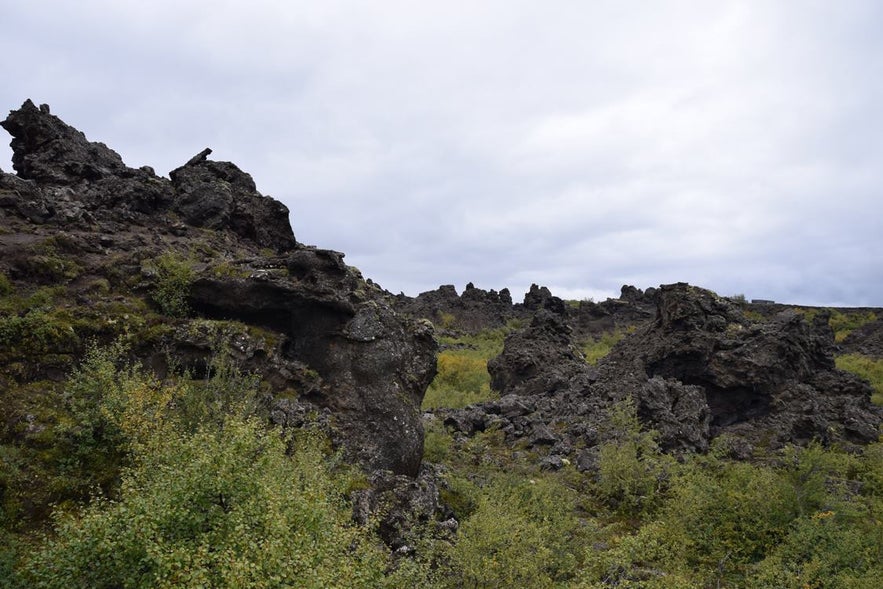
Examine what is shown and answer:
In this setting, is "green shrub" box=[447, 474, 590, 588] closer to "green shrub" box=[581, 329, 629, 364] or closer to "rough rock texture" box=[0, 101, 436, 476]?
"rough rock texture" box=[0, 101, 436, 476]

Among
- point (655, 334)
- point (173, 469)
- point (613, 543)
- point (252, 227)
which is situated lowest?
point (613, 543)

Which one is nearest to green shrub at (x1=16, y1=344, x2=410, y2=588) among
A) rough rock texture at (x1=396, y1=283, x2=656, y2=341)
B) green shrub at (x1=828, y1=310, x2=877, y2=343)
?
rough rock texture at (x1=396, y1=283, x2=656, y2=341)

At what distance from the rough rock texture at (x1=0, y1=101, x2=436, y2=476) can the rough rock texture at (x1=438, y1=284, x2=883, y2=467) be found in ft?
33.0

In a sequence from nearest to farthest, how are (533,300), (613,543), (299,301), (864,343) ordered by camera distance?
(613,543), (299,301), (864,343), (533,300)

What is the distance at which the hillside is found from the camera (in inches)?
304

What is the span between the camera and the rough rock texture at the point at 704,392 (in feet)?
78.4

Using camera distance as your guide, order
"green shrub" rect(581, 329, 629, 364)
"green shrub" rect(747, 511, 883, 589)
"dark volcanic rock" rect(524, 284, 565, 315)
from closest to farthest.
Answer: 1. "green shrub" rect(747, 511, 883, 589)
2. "green shrub" rect(581, 329, 629, 364)
3. "dark volcanic rock" rect(524, 284, 565, 315)

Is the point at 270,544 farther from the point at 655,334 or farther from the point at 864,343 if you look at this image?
the point at 864,343

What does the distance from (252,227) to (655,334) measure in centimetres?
2237

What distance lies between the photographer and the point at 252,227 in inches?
930

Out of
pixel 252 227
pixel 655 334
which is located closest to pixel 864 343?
pixel 655 334

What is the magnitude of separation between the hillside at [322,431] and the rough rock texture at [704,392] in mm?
128

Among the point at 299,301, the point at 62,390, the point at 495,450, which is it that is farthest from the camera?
the point at 495,450

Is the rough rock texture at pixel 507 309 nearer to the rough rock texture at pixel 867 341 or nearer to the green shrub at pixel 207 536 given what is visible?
the rough rock texture at pixel 867 341
